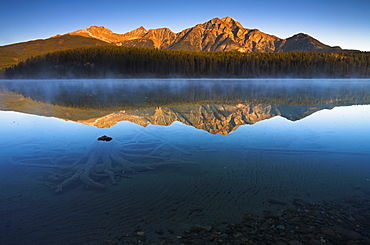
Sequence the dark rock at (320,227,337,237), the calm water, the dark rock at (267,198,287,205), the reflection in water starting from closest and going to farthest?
the dark rock at (320,227,337,237) < the calm water < the dark rock at (267,198,287,205) < the reflection in water

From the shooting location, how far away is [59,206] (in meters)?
4.81

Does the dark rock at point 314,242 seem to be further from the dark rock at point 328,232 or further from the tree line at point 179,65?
the tree line at point 179,65

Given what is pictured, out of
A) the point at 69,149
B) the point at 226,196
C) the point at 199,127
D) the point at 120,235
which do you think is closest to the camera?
the point at 120,235

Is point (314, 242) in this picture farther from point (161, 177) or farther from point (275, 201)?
point (161, 177)

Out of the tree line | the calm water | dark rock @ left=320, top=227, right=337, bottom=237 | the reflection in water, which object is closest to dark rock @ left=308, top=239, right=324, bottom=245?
dark rock @ left=320, top=227, right=337, bottom=237

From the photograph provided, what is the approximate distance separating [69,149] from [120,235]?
551 cm

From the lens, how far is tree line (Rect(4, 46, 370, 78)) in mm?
92000

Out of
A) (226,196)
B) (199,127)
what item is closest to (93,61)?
(199,127)

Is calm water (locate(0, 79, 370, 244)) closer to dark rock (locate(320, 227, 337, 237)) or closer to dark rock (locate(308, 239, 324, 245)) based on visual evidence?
dark rock (locate(320, 227, 337, 237))

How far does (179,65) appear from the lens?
94.7m

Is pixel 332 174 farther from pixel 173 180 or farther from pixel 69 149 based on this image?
pixel 69 149

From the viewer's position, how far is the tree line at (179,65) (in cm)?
9200

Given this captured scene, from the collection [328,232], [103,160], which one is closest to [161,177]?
[103,160]

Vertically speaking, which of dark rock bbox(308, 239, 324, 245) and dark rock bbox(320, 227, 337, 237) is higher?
dark rock bbox(320, 227, 337, 237)
